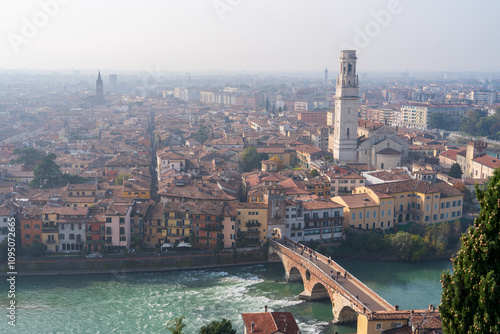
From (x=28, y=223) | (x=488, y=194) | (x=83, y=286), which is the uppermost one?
(x=488, y=194)

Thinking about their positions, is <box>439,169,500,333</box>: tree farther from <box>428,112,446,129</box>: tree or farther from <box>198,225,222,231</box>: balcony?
<box>428,112,446,129</box>: tree

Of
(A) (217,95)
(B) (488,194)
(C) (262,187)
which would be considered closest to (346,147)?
(C) (262,187)

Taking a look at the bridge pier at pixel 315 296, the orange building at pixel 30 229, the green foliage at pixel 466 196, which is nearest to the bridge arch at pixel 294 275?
the bridge pier at pixel 315 296

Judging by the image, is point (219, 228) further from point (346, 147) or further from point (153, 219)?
point (346, 147)

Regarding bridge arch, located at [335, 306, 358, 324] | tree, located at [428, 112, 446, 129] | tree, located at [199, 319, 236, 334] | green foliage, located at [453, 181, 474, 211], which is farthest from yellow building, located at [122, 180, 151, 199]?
tree, located at [428, 112, 446, 129]

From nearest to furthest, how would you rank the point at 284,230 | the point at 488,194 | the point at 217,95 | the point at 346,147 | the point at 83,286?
the point at 488,194 < the point at 83,286 < the point at 284,230 < the point at 346,147 < the point at 217,95

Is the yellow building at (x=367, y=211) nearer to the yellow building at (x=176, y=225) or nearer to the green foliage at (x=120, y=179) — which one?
the yellow building at (x=176, y=225)
